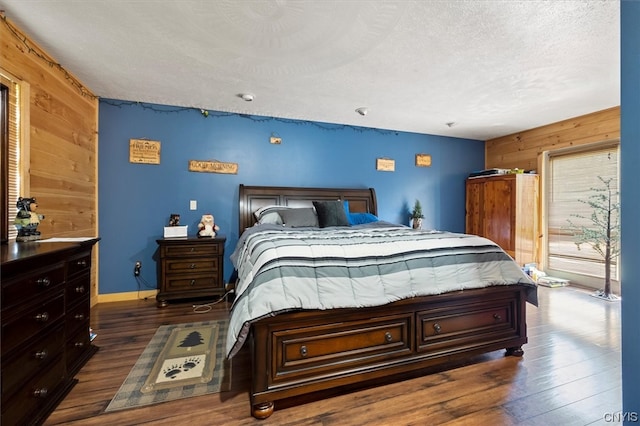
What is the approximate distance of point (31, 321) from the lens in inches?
53.7

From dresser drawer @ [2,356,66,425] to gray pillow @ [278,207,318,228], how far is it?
2197mm

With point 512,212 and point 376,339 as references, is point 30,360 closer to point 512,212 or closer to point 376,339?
point 376,339

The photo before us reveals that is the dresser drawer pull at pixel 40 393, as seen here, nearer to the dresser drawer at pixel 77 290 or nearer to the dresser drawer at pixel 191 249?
the dresser drawer at pixel 77 290

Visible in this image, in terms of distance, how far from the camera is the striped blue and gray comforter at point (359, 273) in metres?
1.53

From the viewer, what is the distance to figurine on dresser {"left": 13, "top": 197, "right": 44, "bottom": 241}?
1790mm

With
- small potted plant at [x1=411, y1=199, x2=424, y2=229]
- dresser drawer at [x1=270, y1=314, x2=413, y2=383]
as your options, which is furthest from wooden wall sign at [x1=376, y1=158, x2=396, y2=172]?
dresser drawer at [x1=270, y1=314, x2=413, y2=383]

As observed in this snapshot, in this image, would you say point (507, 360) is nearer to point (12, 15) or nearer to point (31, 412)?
point (31, 412)

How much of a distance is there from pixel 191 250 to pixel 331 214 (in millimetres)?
1710

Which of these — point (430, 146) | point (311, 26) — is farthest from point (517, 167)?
point (311, 26)

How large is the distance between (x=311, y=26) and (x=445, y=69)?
4.55 feet

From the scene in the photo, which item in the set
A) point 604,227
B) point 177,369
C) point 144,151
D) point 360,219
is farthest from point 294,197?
point 604,227

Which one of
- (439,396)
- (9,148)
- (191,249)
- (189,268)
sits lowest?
(439,396)

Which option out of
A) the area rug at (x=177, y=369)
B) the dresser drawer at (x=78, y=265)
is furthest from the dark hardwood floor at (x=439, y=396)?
the dresser drawer at (x=78, y=265)

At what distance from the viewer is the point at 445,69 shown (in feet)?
8.61
